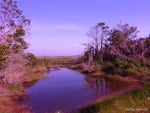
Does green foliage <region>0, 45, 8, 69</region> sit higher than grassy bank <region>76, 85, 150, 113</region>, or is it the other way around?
green foliage <region>0, 45, 8, 69</region>

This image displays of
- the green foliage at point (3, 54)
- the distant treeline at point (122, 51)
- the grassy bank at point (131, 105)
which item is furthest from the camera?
the distant treeline at point (122, 51)

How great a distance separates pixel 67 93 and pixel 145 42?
75.4 ft

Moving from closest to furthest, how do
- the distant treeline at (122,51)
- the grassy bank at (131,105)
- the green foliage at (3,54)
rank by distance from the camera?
the grassy bank at (131,105) → the green foliage at (3,54) → the distant treeline at (122,51)

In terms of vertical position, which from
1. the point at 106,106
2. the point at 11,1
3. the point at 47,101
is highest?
the point at 11,1

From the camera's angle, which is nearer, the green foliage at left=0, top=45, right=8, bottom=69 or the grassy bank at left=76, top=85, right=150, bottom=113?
the grassy bank at left=76, top=85, right=150, bottom=113

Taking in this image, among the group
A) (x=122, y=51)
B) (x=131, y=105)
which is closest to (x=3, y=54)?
(x=131, y=105)

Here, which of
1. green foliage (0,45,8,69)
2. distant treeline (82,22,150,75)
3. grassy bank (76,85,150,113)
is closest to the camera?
grassy bank (76,85,150,113)

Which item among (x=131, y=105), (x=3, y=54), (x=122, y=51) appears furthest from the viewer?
(x=122, y=51)

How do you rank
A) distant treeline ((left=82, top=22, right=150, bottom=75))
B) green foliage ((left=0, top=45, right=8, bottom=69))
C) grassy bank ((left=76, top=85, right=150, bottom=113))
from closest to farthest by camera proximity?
1. grassy bank ((left=76, top=85, right=150, bottom=113))
2. green foliage ((left=0, top=45, right=8, bottom=69))
3. distant treeline ((left=82, top=22, right=150, bottom=75))

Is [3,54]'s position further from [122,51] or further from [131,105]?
[122,51]

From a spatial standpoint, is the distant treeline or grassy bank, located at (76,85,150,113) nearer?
grassy bank, located at (76,85,150,113)

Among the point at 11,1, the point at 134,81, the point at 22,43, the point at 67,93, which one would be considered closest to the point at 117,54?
the point at 134,81

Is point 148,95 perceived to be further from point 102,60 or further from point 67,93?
point 102,60

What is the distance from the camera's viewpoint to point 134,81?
33.5m
